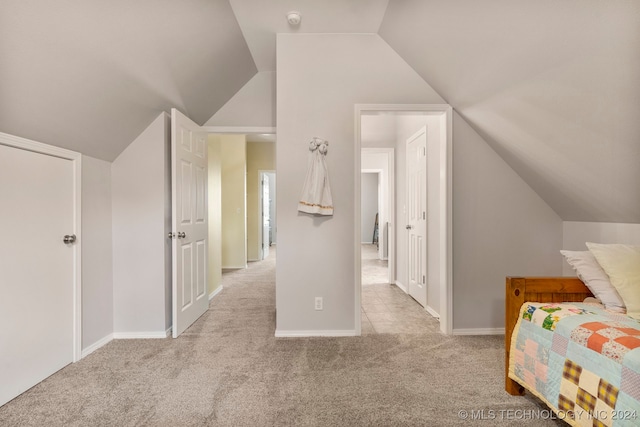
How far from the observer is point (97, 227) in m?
2.64

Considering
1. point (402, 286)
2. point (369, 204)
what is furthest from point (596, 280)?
point (369, 204)

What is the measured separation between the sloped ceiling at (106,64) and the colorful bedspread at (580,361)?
2.79 m

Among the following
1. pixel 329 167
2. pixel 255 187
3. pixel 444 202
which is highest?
pixel 255 187

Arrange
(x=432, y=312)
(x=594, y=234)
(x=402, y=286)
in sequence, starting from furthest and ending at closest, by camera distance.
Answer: (x=402, y=286), (x=432, y=312), (x=594, y=234)

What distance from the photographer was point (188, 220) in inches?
122

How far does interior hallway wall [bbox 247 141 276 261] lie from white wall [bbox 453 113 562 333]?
5.13 meters

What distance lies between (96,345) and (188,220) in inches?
47.7

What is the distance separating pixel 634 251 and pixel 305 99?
242 centimetres

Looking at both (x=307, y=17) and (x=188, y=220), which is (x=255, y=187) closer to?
(x=188, y=220)

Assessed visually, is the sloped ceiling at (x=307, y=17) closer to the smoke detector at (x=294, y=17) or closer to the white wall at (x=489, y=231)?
the smoke detector at (x=294, y=17)

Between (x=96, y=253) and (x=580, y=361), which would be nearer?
(x=580, y=361)

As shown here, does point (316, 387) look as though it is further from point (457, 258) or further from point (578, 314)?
point (457, 258)

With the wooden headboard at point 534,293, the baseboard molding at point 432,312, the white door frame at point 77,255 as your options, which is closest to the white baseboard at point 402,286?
the baseboard molding at point 432,312

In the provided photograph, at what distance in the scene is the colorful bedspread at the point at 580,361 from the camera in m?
1.26
